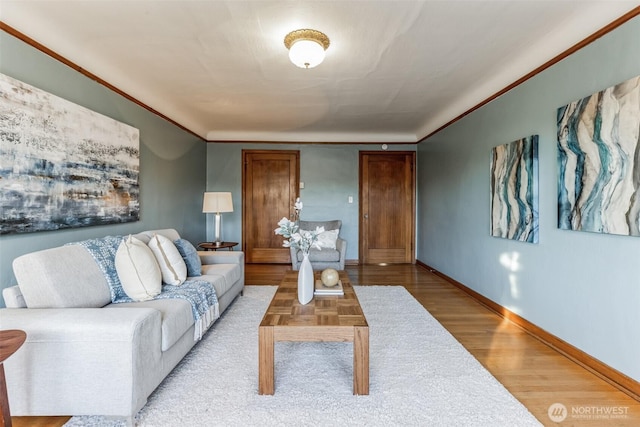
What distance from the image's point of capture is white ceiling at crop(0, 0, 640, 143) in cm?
210

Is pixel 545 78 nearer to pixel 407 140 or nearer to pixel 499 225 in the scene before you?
pixel 499 225

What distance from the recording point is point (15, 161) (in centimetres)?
200

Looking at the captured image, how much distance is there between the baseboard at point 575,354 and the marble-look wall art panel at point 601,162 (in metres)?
0.86

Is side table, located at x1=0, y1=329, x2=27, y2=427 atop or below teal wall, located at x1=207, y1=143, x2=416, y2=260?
below

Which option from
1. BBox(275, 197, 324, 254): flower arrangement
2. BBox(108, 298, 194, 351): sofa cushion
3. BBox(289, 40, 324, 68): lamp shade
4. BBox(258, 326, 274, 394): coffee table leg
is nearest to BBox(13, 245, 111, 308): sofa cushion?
BBox(108, 298, 194, 351): sofa cushion

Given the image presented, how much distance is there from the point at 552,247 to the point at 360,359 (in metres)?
1.82

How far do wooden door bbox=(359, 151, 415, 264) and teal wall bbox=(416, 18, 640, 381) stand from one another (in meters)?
1.62

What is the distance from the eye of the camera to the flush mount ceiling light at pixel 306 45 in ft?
7.72

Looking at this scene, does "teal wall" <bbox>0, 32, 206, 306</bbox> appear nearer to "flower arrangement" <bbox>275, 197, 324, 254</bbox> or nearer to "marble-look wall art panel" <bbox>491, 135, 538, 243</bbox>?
"flower arrangement" <bbox>275, 197, 324, 254</bbox>

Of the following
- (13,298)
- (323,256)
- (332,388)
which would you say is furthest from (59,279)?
(323,256)

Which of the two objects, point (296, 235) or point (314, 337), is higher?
point (296, 235)

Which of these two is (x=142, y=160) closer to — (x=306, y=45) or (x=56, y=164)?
(x=56, y=164)

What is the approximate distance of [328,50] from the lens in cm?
269

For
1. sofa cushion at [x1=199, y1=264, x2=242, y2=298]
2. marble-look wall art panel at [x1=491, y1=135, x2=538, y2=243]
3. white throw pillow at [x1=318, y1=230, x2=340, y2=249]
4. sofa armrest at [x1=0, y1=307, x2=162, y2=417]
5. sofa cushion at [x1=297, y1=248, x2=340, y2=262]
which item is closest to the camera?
sofa armrest at [x1=0, y1=307, x2=162, y2=417]
